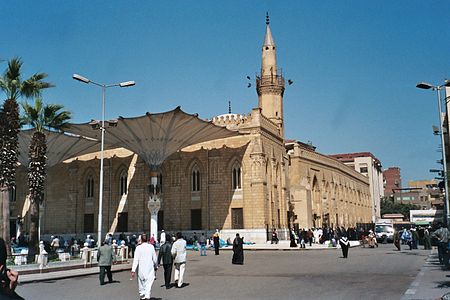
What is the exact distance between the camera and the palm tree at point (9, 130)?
18.6 m

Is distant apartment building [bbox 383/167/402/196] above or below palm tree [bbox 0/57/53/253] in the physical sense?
above

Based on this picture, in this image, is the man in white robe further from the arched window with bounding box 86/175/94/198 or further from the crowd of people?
the arched window with bounding box 86/175/94/198

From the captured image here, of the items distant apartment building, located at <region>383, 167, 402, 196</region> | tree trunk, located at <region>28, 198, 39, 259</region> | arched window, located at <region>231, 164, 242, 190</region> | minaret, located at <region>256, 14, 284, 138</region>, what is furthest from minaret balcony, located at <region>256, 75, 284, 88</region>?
distant apartment building, located at <region>383, 167, 402, 196</region>

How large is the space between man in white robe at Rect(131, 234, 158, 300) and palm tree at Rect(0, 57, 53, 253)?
1160cm

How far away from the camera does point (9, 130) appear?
18906 millimetres

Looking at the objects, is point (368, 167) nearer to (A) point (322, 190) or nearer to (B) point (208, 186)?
(A) point (322, 190)

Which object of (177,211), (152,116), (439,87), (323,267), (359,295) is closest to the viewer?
(359,295)

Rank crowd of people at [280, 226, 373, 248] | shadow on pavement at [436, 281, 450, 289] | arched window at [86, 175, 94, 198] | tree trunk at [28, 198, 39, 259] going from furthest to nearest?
arched window at [86, 175, 94, 198] → crowd of people at [280, 226, 373, 248] → tree trunk at [28, 198, 39, 259] → shadow on pavement at [436, 281, 450, 289]

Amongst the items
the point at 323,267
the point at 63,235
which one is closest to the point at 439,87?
the point at 323,267

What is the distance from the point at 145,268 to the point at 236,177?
81.7 feet

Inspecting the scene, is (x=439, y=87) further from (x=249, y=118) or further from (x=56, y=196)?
(x=56, y=196)

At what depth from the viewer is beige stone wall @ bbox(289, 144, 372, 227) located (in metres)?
43.5

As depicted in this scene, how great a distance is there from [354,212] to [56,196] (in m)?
40.6

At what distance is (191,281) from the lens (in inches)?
486
